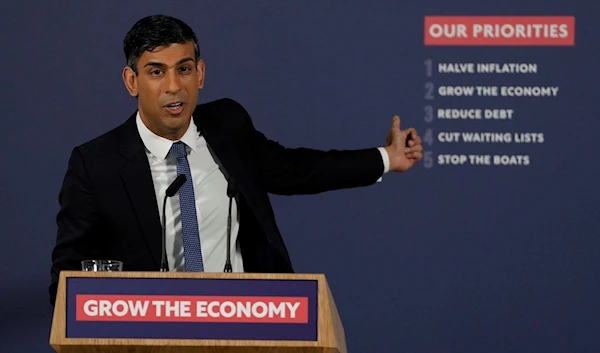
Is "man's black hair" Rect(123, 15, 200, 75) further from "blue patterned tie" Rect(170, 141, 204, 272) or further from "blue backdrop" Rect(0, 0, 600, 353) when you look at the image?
"blue backdrop" Rect(0, 0, 600, 353)

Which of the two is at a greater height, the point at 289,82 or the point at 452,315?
the point at 289,82

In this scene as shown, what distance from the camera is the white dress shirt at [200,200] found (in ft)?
9.55

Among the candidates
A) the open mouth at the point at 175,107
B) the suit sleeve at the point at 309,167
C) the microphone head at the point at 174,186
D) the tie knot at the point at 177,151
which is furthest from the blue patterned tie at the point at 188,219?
the microphone head at the point at 174,186

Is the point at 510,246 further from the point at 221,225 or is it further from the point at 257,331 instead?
the point at 257,331

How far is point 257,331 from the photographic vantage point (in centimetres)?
215

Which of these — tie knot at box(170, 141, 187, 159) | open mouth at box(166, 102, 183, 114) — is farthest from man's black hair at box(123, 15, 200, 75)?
tie knot at box(170, 141, 187, 159)

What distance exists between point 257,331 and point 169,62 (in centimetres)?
94

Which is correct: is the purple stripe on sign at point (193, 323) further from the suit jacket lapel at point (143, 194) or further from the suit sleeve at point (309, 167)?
the suit sleeve at point (309, 167)

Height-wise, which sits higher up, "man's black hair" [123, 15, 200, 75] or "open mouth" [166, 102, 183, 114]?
"man's black hair" [123, 15, 200, 75]

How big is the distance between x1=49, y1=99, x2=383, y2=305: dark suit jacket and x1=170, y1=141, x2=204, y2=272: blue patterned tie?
0.07m

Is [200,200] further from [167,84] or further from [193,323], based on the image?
[193,323]

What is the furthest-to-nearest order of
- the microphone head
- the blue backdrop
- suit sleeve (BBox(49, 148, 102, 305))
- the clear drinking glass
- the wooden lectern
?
1. the blue backdrop
2. suit sleeve (BBox(49, 148, 102, 305))
3. the microphone head
4. the clear drinking glass
5. the wooden lectern

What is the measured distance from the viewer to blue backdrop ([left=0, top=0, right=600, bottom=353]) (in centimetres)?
454

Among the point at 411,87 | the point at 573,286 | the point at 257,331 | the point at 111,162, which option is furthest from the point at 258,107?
the point at 257,331
